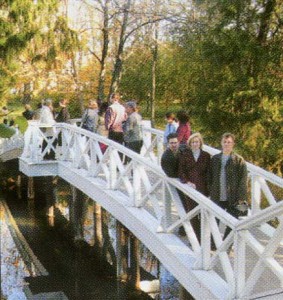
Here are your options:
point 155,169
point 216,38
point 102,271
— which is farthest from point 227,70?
point 155,169

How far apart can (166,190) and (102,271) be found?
23.7 ft

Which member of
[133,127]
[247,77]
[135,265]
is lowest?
[135,265]

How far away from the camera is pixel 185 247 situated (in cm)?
715

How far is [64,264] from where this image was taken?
1452 centimetres

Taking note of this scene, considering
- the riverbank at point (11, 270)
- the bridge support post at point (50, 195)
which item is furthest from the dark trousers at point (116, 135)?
the bridge support post at point (50, 195)

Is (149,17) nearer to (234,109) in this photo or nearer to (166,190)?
(234,109)

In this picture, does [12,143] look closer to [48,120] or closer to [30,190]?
[30,190]

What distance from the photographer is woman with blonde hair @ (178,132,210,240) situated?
662 cm

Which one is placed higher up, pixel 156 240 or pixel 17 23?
pixel 17 23

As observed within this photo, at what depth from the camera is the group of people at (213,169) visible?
657 cm

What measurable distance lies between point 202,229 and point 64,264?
8.93 m

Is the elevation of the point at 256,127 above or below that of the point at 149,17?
below

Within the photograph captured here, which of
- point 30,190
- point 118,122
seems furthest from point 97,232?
point 118,122

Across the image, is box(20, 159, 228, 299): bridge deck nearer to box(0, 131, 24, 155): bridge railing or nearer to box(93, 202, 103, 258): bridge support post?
box(93, 202, 103, 258): bridge support post
